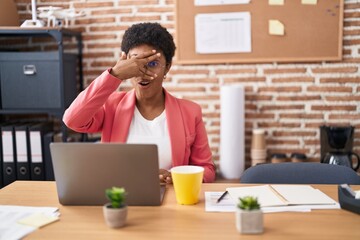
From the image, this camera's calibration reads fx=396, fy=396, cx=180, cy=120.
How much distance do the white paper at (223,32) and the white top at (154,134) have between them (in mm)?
1254

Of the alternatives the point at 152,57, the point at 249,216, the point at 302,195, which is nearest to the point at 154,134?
the point at 152,57

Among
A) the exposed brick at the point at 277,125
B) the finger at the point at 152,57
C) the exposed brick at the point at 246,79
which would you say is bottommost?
the exposed brick at the point at 277,125

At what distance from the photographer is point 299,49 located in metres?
2.74

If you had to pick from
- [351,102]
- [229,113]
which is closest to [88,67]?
[229,113]

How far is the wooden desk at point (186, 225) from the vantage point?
949 mm

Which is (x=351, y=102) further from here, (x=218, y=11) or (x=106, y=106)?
(x=106, y=106)

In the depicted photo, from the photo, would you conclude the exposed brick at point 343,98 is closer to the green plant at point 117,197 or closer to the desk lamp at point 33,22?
the desk lamp at point 33,22

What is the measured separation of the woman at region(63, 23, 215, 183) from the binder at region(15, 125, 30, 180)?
1.22m

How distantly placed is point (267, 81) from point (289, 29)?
38cm

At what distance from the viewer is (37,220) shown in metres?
1.04

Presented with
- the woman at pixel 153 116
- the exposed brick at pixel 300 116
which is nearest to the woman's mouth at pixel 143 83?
the woman at pixel 153 116

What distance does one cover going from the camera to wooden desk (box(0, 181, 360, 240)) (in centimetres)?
95

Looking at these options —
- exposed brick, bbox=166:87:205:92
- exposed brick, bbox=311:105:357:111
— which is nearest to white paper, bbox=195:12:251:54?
exposed brick, bbox=166:87:205:92

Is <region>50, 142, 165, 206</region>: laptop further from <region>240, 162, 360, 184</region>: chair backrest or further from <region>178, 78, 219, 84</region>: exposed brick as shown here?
<region>178, 78, 219, 84</region>: exposed brick
